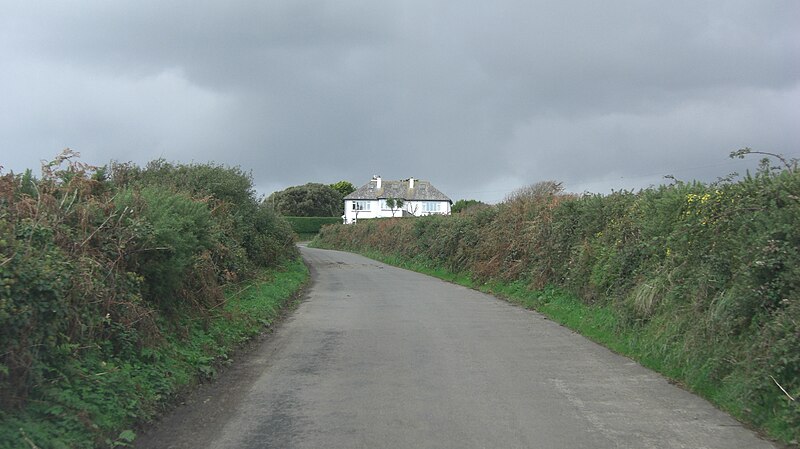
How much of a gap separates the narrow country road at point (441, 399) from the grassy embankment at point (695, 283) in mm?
409

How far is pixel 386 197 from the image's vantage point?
10319 cm

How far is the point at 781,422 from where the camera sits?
19.7 feet

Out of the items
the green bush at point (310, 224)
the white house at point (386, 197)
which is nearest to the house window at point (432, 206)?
the white house at point (386, 197)

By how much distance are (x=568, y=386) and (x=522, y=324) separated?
18.2 ft

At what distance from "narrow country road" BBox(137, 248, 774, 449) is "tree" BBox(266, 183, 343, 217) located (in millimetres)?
94522

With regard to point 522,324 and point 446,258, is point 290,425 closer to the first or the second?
point 522,324

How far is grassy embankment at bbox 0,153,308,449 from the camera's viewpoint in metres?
5.23

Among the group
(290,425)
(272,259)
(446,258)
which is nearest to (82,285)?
(290,425)

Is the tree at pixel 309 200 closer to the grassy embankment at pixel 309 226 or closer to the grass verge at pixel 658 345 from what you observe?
the grassy embankment at pixel 309 226

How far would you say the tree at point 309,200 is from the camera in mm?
105250

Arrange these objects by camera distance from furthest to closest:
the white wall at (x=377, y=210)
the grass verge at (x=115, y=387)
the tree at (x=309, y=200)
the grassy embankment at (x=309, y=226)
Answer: the tree at (x=309, y=200)
the white wall at (x=377, y=210)
the grassy embankment at (x=309, y=226)
the grass verge at (x=115, y=387)

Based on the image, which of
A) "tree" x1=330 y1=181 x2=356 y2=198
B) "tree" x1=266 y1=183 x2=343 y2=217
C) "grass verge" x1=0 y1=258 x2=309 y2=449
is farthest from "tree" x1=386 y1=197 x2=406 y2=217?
"grass verge" x1=0 y1=258 x2=309 y2=449

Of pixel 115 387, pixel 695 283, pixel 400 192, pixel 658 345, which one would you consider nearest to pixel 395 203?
pixel 400 192

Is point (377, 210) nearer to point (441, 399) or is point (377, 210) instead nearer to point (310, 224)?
point (310, 224)
